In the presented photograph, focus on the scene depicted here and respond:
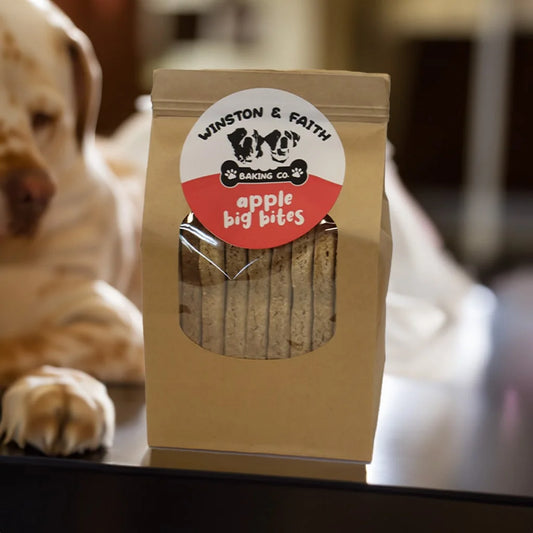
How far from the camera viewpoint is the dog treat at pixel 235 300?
64 centimetres

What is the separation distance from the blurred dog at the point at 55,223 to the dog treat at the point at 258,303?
0.15 meters

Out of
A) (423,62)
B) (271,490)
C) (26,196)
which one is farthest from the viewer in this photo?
(423,62)

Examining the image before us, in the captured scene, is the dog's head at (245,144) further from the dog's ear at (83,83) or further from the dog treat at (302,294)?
the dog's ear at (83,83)

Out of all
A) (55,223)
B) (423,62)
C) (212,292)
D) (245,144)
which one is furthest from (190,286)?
(423,62)

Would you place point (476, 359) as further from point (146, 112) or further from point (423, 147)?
point (423, 147)

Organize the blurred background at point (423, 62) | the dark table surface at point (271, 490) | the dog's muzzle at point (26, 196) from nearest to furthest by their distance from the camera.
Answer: the dark table surface at point (271, 490)
the dog's muzzle at point (26, 196)
the blurred background at point (423, 62)

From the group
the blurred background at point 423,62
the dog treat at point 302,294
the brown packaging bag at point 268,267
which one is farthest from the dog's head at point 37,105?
the blurred background at point 423,62

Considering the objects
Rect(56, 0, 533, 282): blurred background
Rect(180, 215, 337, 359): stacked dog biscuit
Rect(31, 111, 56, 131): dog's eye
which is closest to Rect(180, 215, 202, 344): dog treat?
Rect(180, 215, 337, 359): stacked dog biscuit

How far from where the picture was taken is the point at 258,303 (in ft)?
2.12

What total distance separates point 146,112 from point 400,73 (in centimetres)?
347

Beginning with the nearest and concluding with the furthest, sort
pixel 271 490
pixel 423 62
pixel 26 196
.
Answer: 1. pixel 271 490
2. pixel 26 196
3. pixel 423 62

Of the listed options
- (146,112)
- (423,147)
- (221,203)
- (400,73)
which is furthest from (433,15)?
(221,203)

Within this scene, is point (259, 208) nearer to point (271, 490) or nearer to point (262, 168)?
point (262, 168)

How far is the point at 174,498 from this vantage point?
61 centimetres
